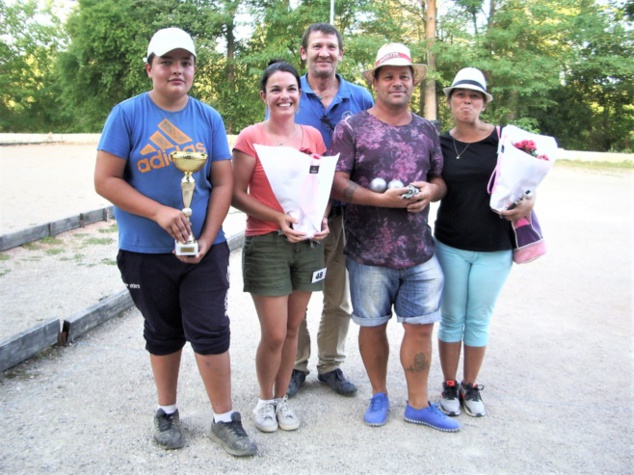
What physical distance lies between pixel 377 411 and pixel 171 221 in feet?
5.55

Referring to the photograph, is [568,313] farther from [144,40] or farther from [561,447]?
[144,40]

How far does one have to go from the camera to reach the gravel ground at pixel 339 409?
2961 millimetres

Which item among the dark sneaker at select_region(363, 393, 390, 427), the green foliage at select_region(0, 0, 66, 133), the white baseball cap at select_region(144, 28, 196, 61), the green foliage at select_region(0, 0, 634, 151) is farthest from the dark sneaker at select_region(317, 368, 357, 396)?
the green foliage at select_region(0, 0, 66, 133)

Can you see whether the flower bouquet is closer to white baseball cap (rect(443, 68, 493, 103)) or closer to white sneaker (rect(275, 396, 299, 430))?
white baseball cap (rect(443, 68, 493, 103))

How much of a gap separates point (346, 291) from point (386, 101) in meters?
1.38

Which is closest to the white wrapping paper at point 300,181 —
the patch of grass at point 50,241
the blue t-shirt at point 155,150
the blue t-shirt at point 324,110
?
the blue t-shirt at point 155,150

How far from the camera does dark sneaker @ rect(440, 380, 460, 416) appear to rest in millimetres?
3561

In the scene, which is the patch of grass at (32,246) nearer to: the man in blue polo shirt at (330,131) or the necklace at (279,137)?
the man in blue polo shirt at (330,131)

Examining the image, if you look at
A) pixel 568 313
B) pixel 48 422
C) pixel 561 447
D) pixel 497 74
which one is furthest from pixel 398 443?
pixel 497 74

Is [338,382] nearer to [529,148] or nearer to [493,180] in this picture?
[493,180]

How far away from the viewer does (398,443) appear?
3195 millimetres

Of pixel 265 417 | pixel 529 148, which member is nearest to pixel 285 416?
pixel 265 417

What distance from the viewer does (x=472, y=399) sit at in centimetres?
363

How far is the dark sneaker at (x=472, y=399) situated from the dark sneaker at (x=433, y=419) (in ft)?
0.73
